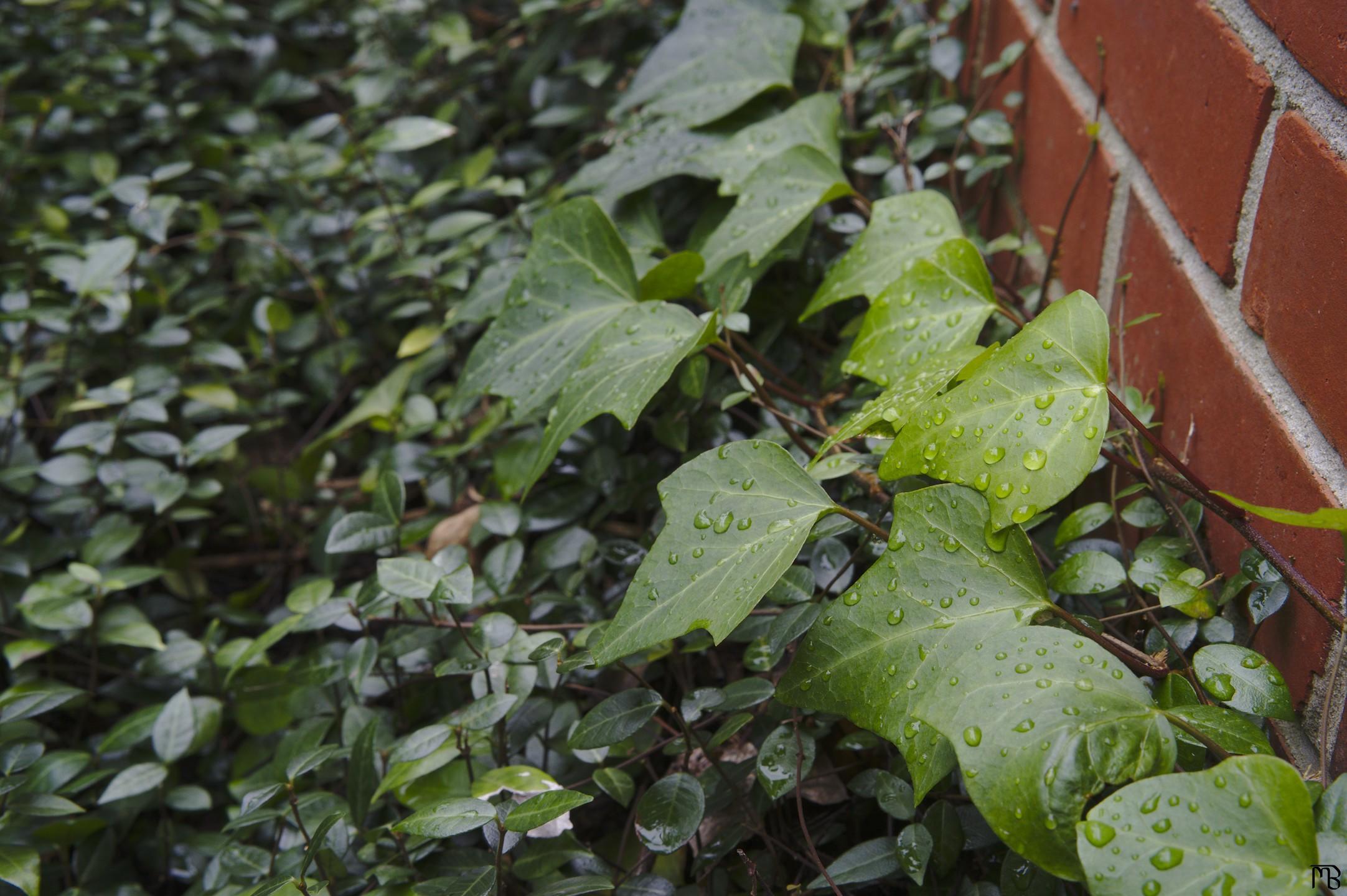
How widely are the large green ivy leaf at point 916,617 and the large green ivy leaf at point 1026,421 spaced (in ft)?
0.09

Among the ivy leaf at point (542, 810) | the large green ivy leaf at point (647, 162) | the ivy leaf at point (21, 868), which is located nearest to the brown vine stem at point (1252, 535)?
the ivy leaf at point (542, 810)

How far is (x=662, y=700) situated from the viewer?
81 centimetres

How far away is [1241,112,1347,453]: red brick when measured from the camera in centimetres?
58

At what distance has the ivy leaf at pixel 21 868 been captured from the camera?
97 cm

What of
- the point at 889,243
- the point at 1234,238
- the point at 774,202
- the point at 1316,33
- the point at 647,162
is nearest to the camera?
the point at 1316,33

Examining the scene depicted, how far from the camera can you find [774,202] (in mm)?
1084

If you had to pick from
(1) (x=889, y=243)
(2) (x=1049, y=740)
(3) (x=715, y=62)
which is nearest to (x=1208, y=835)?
(2) (x=1049, y=740)

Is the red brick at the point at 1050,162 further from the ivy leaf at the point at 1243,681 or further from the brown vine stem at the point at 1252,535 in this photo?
the ivy leaf at the point at 1243,681

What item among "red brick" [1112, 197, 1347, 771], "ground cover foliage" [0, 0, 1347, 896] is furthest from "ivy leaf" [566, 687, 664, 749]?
"red brick" [1112, 197, 1347, 771]

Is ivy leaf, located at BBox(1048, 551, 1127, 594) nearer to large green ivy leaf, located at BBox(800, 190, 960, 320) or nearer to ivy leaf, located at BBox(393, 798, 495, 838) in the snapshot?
large green ivy leaf, located at BBox(800, 190, 960, 320)

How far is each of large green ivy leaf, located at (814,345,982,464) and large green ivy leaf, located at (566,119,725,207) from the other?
551 millimetres

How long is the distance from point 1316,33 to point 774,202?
22.2 inches

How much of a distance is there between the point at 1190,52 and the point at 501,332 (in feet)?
2.33

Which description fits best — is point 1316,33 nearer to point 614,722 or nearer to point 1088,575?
point 1088,575
